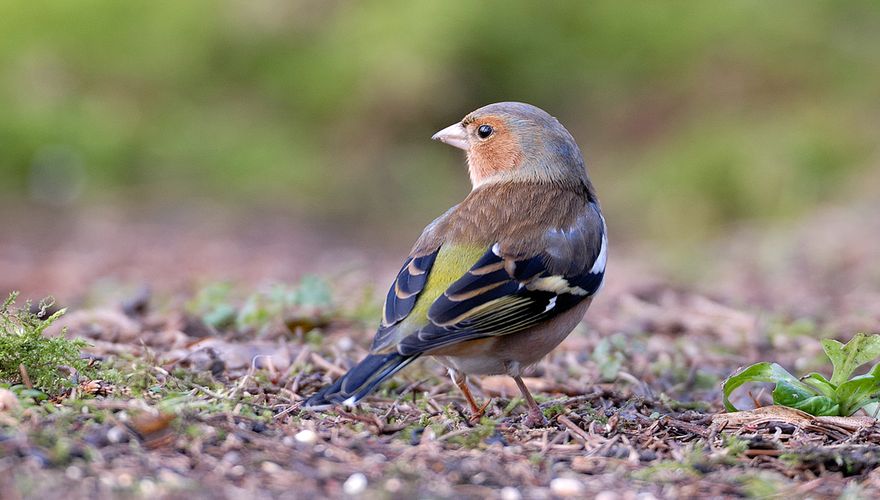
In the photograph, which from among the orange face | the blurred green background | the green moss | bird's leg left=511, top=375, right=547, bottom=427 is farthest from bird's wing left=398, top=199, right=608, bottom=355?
the blurred green background

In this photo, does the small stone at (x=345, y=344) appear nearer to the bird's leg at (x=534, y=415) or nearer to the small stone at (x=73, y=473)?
the bird's leg at (x=534, y=415)

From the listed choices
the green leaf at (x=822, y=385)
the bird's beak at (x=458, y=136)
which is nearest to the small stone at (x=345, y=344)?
the bird's beak at (x=458, y=136)

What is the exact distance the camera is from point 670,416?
4215mm

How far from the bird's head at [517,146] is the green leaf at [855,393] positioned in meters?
1.62

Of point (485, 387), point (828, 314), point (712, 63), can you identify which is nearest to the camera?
point (485, 387)

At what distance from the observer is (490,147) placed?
5.34m

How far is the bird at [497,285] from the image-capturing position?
4008mm

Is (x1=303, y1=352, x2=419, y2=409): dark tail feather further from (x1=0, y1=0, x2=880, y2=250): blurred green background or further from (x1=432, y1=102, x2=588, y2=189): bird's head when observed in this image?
(x1=0, y1=0, x2=880, y2=250): blurred green background

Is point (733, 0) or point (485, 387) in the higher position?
point (733, 0)

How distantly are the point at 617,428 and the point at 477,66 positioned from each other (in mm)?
8240

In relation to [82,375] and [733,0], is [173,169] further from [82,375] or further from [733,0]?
[82,375]

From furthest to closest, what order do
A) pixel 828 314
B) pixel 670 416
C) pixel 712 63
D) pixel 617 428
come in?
pixel 712 63
pixel 828 314
pixel 670 416
pixel 617 428

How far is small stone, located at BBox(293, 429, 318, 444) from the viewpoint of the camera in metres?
3.46

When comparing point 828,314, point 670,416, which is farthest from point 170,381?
point 828,314
